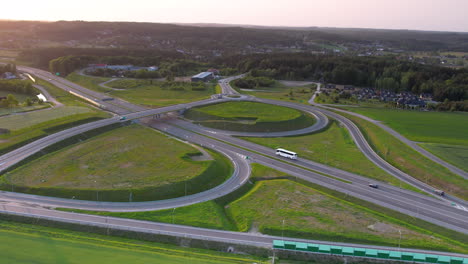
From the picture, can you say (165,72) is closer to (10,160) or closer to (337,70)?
(337,70)

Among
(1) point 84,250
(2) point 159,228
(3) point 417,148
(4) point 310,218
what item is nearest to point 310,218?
(4) point 310,218

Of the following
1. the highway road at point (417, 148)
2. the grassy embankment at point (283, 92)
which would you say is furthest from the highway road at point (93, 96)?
the highway road at point (417, 148)

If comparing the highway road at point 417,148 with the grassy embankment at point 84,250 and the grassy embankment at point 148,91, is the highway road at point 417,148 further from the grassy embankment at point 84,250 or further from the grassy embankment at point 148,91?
the grassy embankment at point 148,91

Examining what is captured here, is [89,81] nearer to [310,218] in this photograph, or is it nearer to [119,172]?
[119,172]

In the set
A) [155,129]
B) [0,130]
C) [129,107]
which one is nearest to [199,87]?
[129,107]

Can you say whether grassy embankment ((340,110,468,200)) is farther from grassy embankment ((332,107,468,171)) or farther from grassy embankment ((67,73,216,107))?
grassy embankment ((67,73,216,107))

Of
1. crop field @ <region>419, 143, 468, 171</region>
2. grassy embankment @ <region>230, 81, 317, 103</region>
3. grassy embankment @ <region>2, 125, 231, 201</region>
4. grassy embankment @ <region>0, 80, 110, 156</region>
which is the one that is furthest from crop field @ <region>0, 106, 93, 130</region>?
crop field @ <region>419, 143, 468, 171</region>

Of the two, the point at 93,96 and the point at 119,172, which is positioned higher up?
the point at 93,96
